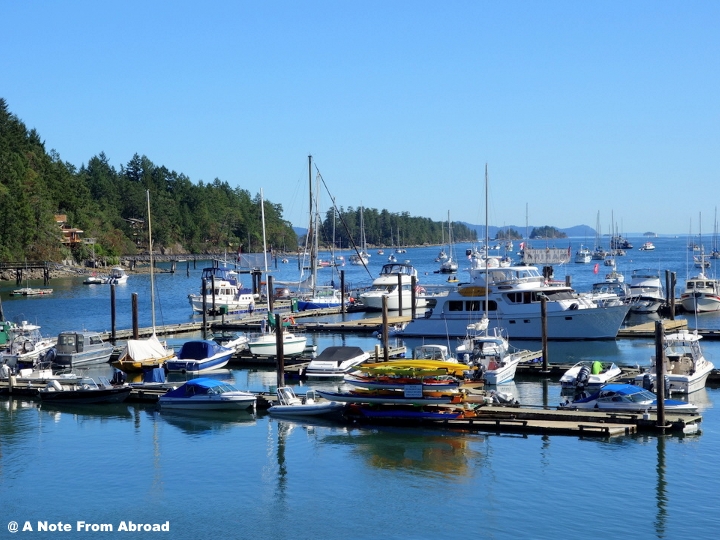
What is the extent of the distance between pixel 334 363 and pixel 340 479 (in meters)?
15.1

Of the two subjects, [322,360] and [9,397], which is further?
[322,360]

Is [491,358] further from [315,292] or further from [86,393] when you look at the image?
[315,292]

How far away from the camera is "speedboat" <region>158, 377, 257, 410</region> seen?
38.5m

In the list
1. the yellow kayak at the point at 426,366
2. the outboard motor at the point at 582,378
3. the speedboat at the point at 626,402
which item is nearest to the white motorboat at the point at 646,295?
the outboard motor at the point at 582,378

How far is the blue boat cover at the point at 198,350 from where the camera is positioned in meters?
48.6

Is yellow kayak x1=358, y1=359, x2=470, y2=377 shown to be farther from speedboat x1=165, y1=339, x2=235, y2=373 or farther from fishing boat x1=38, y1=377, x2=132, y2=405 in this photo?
speedboat x1=165, y1=339, x2=235, y2=373

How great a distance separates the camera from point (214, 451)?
1330 inches

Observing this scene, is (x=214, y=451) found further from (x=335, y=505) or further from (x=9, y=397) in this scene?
(x=9, y=397)

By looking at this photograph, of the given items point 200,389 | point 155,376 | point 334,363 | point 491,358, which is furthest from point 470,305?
point 200,389

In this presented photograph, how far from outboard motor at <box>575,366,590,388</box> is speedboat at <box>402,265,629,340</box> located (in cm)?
1565

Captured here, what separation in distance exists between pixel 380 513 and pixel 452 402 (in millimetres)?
9114

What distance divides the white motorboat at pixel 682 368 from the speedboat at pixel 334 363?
12.7 metres

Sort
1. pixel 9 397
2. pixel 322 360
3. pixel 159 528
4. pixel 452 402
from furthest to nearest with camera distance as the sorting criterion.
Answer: pixel 322 360 < pixel 9 397 < pixel 452 402 < pixel 159 528

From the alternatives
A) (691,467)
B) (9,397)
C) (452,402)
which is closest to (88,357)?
(9,397)
